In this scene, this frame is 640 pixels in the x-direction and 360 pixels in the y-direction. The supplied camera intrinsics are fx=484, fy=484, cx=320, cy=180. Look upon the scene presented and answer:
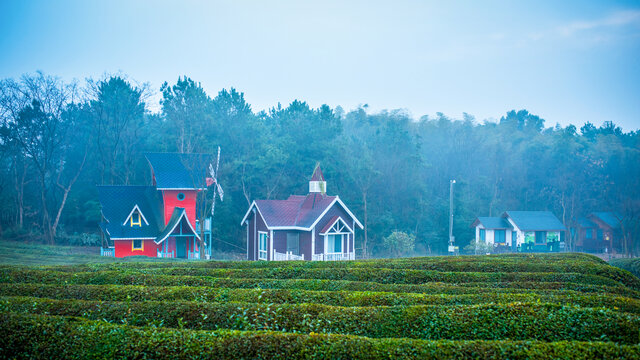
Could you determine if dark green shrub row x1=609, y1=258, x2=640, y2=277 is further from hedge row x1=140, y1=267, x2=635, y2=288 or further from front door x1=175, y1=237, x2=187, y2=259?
front door x1=175, y1=237, x2=187, y2=259

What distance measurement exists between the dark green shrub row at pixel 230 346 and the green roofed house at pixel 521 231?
39.9 metres

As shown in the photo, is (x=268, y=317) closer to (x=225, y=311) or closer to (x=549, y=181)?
(x=225, y=311)

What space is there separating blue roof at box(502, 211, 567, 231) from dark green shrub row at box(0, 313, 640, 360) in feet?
135

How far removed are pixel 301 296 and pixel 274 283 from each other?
3.28m

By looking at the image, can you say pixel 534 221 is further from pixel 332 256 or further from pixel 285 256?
pixel 285 256

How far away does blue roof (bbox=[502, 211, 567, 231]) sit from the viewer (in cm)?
4616

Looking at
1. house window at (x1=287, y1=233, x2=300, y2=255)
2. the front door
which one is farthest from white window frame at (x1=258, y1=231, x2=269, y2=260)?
the front door

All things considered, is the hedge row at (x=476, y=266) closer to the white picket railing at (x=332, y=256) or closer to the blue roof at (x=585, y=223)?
the white picket railing at (x=332, y=256)

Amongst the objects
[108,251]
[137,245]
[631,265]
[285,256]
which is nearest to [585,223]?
[631,265]

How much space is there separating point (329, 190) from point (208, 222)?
13283 millimetres

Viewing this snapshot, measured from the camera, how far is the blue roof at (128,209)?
114ft

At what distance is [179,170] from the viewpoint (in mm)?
36312

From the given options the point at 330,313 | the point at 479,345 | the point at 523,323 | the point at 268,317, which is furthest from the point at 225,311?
the point at 523,323

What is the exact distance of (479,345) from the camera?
780cm
